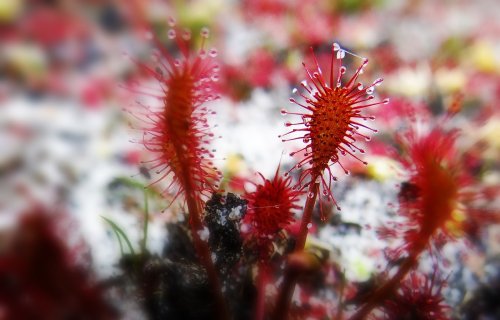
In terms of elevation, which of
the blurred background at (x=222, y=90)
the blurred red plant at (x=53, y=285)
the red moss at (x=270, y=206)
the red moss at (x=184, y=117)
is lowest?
the blurred red plant at (x=53, y=285)

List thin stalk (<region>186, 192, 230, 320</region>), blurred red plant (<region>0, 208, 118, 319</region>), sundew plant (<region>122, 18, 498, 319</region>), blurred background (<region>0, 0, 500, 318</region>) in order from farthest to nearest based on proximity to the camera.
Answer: blurred background (<region>0, 0, 500, 318</region>)
blurred red plant (<region>0, 208, 118, 319</region>)
thin stalk (<region>186, 192, 230, 320</region>)
sundew plant (<region>122, 18, 498, 319</region>)

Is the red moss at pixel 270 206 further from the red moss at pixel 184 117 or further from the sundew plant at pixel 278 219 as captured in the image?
the red moss at pixel 184 117

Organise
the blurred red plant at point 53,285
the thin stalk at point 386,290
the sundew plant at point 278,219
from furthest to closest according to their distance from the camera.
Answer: the blurred red plant at point 53,285, the thin stalk at point 386,290, the sundew plant at point 278,219

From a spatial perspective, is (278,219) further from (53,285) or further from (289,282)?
(53,285)

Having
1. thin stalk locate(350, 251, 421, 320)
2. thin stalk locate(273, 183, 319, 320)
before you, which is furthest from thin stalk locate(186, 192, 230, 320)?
thin stalk locate(350, 251, 421, 320)

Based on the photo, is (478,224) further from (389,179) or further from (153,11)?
(153,11)

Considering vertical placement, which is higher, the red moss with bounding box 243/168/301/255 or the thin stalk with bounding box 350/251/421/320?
the red moss with bounding box 243/168/301/255

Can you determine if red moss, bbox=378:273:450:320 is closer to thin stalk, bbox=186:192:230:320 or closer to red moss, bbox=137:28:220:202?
thin stalk, bbox=186:192:230:320

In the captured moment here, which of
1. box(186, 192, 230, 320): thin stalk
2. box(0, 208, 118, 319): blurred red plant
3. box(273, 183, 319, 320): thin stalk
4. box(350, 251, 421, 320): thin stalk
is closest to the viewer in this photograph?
box(273, 183, 319, 320): thin stalk

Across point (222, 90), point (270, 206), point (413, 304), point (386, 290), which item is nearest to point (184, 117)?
point (270, 206)

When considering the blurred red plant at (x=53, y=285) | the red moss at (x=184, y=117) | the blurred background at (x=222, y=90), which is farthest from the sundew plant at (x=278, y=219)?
the blurred red plant at (x=53, y=285)
